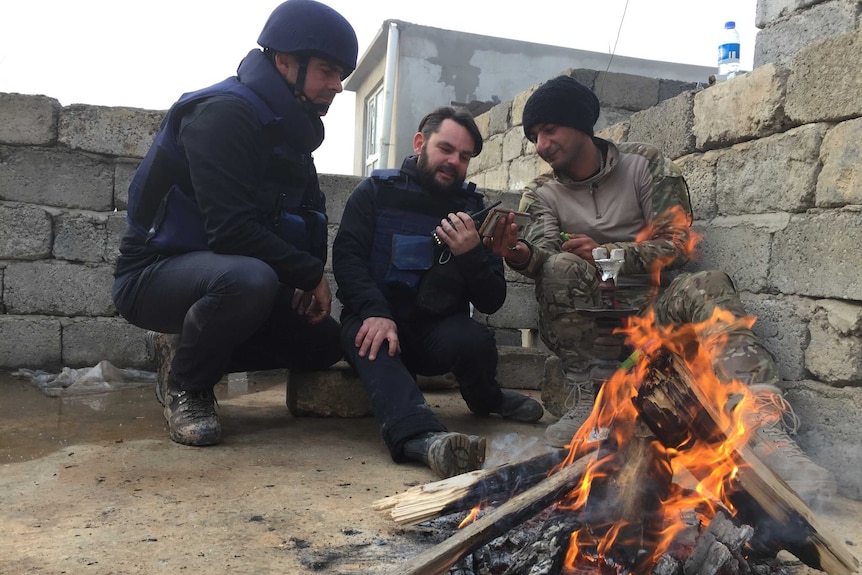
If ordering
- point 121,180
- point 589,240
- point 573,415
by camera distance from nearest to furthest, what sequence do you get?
point 573,415 → point 589,240 → point 121,180

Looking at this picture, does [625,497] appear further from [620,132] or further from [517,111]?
[517,111]

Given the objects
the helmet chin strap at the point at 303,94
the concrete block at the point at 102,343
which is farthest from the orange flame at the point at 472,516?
the concrete block at the point at 102,343

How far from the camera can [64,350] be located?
4609mm

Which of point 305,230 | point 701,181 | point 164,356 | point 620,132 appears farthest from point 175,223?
point 620,132

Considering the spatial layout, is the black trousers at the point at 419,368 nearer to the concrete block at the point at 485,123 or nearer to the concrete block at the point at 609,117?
the concrete block at the point at 609,117

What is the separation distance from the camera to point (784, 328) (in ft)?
10.6

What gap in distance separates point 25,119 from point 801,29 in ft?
16.0

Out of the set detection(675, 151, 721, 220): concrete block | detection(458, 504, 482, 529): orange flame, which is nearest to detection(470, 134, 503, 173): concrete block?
detection(675, 151, 721, 220): concrete block

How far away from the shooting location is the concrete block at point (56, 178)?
14.9 ft

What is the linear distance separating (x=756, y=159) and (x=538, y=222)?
1.11 m

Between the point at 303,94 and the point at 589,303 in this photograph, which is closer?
the point at 303,94

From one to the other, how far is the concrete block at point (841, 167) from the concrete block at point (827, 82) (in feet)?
0.24

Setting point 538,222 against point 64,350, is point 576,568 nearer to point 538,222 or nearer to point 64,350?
point 538,222

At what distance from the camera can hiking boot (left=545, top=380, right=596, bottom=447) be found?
128 inches
